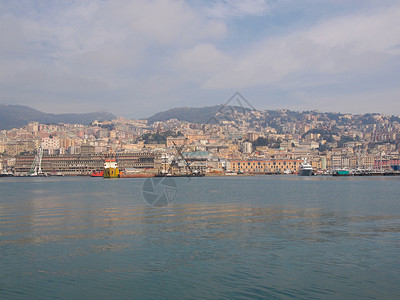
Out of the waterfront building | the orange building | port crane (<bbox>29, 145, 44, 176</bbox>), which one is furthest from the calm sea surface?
port crane (<bbox>29, 145, 44, 176</bbox>)

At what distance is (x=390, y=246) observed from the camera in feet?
34.0

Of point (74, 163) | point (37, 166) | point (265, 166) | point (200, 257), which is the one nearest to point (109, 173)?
point (74, 163)

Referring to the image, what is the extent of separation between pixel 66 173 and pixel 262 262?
10122cm

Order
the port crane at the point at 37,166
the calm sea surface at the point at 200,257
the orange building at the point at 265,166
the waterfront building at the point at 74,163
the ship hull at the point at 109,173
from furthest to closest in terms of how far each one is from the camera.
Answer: the orange building at the point at 265,166 < the waterfront building at the point at 74,163 < the port crane at the point at 37,166 < the ship hull at the point at 109,173 < the calm sea surface at the point at 200,257

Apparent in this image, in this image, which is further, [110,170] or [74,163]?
[74,163]

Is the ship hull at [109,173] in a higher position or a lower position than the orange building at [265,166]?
lower

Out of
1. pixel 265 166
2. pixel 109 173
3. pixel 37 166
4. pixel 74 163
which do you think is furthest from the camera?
pixel 74 163

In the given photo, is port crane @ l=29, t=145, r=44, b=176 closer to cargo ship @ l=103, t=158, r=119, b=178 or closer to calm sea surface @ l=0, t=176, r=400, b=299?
cargo ship @ l=103, t=158, r=119, b=178

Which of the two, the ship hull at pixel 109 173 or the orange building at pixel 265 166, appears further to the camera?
the orange building at pixel 265 166

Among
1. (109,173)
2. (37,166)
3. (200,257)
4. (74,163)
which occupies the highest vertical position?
(74,163)

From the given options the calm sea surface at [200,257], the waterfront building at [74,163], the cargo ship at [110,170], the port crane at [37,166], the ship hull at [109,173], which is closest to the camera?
Answer: the calm sea surface at [200,257]

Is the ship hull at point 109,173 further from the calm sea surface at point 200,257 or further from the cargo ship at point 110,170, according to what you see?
the calm sea surface at point 200,257

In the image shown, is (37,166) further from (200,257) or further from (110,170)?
(200,257)

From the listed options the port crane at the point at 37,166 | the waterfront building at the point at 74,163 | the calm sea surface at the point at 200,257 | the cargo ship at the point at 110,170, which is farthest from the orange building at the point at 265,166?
the calm sea surface at the point at 200,257
